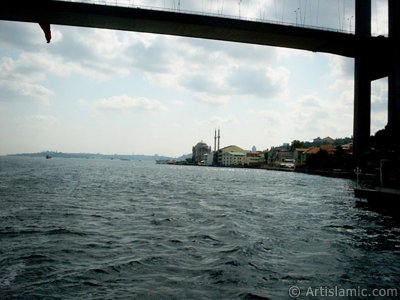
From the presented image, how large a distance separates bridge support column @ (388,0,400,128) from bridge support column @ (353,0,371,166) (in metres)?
3.61

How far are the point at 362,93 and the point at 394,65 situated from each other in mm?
4546

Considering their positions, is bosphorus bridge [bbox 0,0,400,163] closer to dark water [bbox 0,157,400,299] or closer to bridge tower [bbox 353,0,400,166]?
bridge tower [bbox 353,0,400,166]

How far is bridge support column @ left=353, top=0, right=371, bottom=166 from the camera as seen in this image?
38562 mm

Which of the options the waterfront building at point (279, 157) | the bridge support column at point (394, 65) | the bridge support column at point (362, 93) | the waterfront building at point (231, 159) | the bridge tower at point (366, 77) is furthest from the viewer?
the waterfront building at point (231, 159)

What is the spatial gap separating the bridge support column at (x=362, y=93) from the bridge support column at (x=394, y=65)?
361 cm

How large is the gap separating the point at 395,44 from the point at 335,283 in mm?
39272

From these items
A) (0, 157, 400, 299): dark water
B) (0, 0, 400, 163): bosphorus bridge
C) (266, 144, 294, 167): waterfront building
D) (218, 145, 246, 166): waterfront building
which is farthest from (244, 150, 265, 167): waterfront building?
(0, 157, 400, 299): dark water

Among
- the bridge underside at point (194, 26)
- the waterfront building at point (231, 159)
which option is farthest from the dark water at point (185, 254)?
the waterfront building at point (231, 159)

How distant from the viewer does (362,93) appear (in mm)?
39625

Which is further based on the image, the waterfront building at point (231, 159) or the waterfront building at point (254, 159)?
the waterfront building at point (231, 159)

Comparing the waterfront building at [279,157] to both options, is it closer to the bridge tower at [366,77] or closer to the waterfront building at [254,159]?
the waterfront building at [254,159]

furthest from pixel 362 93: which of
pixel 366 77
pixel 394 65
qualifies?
pixel 394 65

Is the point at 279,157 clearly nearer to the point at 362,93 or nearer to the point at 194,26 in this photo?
the point at 362,93

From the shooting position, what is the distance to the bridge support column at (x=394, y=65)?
111 ft
